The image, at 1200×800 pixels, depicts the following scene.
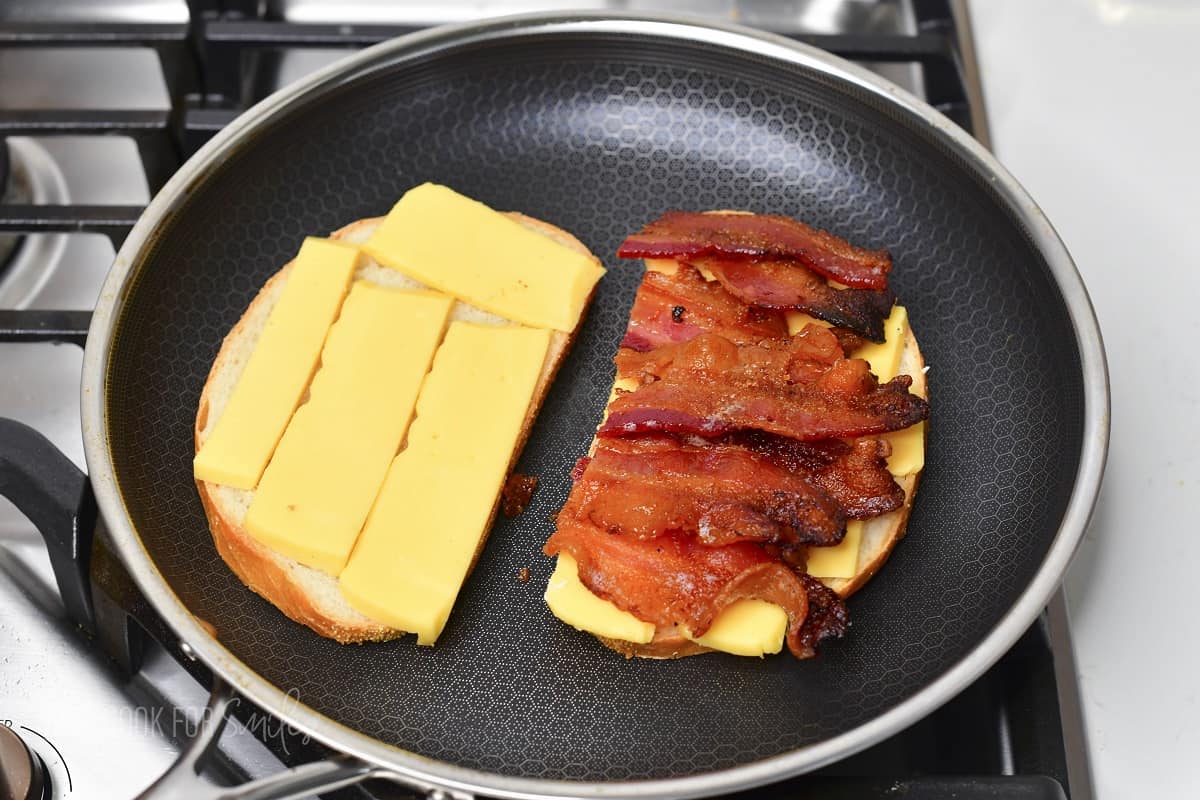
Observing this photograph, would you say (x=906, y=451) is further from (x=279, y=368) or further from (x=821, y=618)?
(x=279, y=368)

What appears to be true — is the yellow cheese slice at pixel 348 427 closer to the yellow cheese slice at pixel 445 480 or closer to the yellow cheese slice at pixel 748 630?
the yellow cheese slice at pixel 445 480

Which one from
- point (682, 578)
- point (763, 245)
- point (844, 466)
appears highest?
point (763, 245)

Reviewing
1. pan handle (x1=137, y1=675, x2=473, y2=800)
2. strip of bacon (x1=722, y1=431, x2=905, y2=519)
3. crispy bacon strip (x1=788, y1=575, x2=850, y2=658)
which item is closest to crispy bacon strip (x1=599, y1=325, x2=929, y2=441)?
strip of bacon (x1=722, y1=431, x2=905, y2=519)

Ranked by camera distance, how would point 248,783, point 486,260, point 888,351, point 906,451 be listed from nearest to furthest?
point 248,783
point 906,451
point 888,351
point 486,260

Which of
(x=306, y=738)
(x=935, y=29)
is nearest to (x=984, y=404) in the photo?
(x=935, y=29)

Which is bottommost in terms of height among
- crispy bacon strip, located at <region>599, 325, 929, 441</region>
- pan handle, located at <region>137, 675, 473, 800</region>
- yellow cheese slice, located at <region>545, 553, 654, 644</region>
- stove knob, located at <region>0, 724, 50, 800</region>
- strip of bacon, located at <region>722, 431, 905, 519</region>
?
stove knob, located at <region>0, 724, 50, 800</region>

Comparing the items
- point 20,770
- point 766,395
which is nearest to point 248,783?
point 20,770

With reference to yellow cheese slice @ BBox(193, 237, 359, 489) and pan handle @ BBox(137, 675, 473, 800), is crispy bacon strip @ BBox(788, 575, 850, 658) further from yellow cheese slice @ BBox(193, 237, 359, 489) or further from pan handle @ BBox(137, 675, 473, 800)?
yellow cheese slice @ BBox(193, 237, 359, 489)
